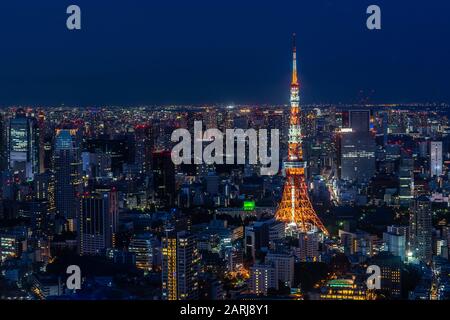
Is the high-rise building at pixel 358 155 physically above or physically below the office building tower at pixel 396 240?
above

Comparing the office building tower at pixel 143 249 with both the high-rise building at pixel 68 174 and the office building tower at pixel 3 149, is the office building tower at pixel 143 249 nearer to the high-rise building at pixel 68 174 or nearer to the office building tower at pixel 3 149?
the high-rise building at pixel 68 174

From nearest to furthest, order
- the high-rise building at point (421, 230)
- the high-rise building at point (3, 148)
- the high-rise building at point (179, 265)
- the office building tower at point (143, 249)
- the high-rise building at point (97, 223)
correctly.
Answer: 1. the high-rise building at point (179, 265)
2. the office building tower at point (143, 249)
3. the high-rise building at point (421, 230)
4. the high-rise building at point (97, 223)
5. the high-rise building at point (3, 148)

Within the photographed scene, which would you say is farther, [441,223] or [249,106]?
[441,223]

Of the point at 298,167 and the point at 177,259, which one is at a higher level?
the point at 298,167

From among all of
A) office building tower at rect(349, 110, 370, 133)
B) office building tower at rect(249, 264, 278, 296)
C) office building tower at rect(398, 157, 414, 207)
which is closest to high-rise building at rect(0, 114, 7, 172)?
office building tower at rect(249, 264, 278, 296)

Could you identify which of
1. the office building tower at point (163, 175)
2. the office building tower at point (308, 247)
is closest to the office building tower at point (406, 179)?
the office building tower at point (308, 247)

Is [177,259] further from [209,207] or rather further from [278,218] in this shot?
[209,207]
